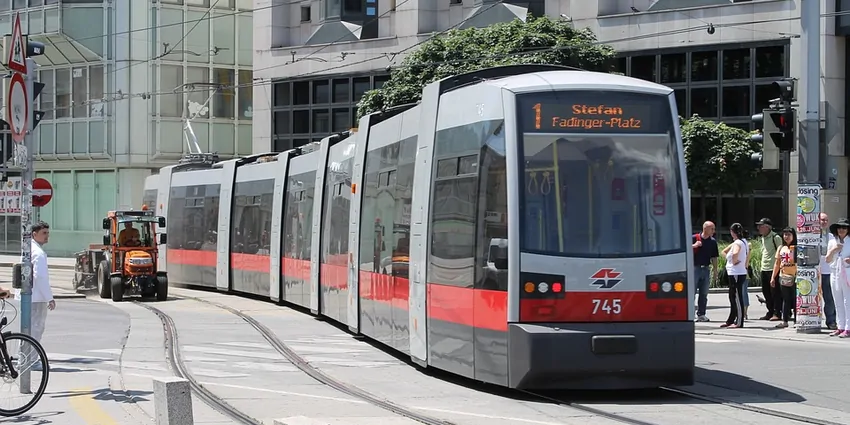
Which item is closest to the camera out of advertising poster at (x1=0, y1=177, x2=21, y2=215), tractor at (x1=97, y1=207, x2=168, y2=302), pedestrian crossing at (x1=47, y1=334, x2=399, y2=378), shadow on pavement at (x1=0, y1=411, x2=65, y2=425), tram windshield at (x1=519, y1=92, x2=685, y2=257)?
shadow on pavement at (x1=0, y1=411, x2=65, y2=425)

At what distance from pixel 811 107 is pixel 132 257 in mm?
16751

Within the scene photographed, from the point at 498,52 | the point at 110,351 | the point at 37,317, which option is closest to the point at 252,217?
the point at 498,52

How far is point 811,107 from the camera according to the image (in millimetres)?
18984

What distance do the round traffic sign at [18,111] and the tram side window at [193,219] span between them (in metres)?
19.3

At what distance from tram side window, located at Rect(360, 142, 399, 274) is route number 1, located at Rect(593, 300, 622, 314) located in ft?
13.8

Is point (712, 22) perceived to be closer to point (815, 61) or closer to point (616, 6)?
point (616, 6)

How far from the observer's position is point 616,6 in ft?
132

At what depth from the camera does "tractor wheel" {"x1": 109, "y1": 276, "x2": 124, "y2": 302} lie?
95.4ft

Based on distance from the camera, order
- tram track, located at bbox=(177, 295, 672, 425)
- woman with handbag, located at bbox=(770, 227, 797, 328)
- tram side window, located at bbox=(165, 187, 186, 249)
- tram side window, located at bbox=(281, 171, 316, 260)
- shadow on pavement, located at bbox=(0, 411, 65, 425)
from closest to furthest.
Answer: tram track, located at bbox=(177, 295, 672, 425) < shadow on pavement, located at bbox=(0, 411, 65, 425) < woman with handbag, located at bbox=(770, 227, 797, 328) < tram side window, located at bbox=(281, 171, 316, 260) < tram side window, located at bbox=(165, 187, 186, 249)

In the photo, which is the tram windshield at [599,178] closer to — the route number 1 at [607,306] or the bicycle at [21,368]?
the route number 1 at [607,306]

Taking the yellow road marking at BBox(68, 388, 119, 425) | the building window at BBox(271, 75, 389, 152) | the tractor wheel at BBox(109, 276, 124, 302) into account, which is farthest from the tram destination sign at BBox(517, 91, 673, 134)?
the building window at BBox(271, 75, 389, 152)

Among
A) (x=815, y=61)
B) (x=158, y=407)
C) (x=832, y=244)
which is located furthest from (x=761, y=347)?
(x=158, y=407)

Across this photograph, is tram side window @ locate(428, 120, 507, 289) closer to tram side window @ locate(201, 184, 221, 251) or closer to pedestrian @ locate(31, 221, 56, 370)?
pedestrian @ locate(31, 221, 56, 370)

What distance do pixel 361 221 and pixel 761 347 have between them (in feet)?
19.3
